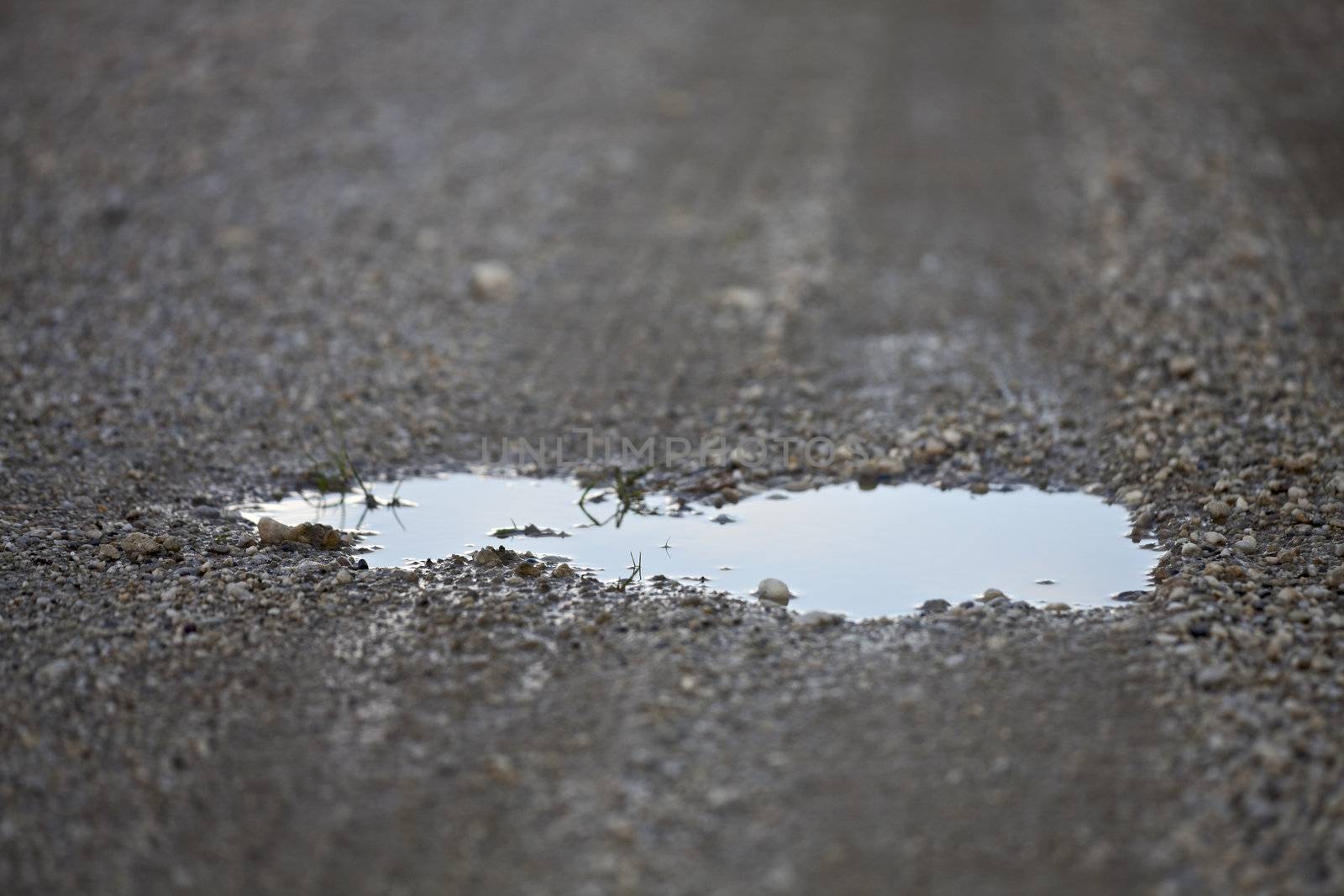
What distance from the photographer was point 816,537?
14.3 ft

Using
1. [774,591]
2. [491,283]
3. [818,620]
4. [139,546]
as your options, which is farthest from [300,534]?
[491,283]

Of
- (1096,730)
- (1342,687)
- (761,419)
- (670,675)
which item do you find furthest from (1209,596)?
(761,419)

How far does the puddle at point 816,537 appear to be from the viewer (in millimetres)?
3990

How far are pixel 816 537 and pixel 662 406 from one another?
1298mm

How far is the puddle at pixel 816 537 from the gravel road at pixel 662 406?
0.14 metres

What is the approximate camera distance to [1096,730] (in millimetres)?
3123

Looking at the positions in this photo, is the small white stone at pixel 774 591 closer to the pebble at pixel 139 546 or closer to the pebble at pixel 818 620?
the pebble at pixel 818 620

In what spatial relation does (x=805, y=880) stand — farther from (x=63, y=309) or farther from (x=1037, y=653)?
(x=63, y=309)

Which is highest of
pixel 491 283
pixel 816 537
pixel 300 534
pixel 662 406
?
pixel 491 283

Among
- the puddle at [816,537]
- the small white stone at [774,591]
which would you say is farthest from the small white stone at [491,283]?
the small white stone at [774,591]

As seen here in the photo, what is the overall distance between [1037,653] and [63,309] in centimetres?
524

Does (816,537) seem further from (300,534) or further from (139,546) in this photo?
(139,546)

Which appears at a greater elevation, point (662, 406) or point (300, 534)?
point (662, 406)

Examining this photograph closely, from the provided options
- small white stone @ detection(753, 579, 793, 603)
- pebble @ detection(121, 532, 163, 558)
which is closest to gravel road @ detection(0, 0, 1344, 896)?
pebble @ detection(121, 532, 163, 558)
